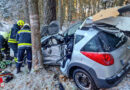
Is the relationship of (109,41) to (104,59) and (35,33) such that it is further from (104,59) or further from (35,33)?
(35,33)

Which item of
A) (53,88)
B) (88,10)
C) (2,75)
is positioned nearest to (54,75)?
(53,88)

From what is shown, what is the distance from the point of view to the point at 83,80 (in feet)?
10.0

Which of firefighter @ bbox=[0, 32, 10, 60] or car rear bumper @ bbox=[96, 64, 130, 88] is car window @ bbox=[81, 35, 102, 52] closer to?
car rear bumper @ bbox=[96, 64, 130, 88]

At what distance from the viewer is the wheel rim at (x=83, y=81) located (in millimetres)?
2994

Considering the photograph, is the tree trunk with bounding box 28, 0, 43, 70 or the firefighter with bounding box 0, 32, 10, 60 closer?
the tree trunk with bounding box 28, 0, 43, 70

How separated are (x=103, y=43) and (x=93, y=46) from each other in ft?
0.77

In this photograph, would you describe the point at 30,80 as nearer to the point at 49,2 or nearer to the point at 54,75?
the point at 54,75

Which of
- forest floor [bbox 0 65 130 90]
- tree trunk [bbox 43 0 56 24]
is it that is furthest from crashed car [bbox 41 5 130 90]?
tree trunk [bbox 43 0 56 24]

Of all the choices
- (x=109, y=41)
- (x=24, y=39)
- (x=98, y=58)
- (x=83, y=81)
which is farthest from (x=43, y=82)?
(x=109, y=41)

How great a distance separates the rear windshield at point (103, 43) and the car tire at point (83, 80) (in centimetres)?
63

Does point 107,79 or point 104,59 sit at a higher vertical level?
point 104,59

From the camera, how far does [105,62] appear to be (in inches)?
101

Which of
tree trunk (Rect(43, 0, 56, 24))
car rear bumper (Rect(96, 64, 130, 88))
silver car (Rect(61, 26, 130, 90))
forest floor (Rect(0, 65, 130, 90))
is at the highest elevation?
tree trunk (Rect(43, 0, 56, 24))

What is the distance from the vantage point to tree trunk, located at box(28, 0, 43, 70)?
3.68 m
